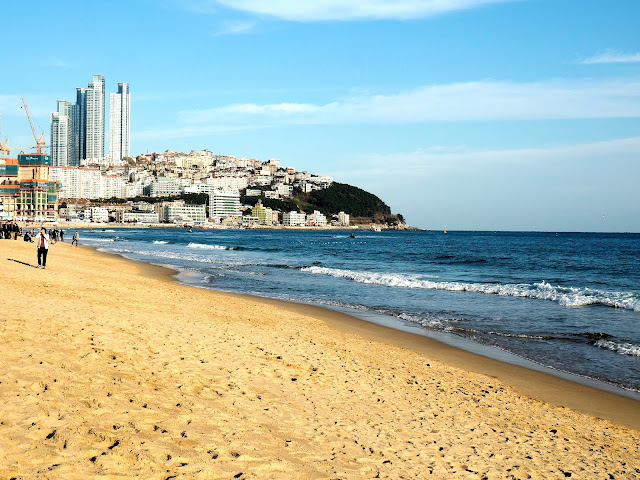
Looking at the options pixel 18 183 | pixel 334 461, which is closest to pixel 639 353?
pixel 334 461

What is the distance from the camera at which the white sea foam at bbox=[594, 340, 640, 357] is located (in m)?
11.8

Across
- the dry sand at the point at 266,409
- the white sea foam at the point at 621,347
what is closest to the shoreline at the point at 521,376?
the dry sand at the point at 266,409

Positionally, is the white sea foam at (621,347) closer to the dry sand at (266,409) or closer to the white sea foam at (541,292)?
the dry sand at (266,409)

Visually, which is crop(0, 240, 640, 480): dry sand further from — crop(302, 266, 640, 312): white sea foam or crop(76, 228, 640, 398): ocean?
crop(302, 266, 640, 312): white sea foam

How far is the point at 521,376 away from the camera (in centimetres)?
985

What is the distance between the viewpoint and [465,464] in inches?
206

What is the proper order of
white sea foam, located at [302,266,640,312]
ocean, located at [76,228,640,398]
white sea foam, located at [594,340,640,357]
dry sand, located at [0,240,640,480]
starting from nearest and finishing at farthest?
dry sand, located at [0,240,640,480]
ocean, located at [76,228,640,398]
white sea foam, located at [594,340,640,357]
white sea foam, located at [302,266,640,312]

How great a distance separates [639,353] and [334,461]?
31.5 feet

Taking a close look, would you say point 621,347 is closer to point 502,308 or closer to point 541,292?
point 502,308

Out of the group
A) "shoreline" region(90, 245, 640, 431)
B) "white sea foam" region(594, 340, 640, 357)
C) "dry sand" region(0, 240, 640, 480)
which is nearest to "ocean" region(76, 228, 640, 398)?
"white sea foam" region(594, 340, 640, 357)

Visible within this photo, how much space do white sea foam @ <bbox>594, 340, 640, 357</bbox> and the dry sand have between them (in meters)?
3.30

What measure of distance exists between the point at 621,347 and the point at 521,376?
13.1 feet

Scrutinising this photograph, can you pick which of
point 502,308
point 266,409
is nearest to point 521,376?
point 266,409

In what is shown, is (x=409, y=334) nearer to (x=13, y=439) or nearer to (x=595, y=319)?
(x=595, y=319)
